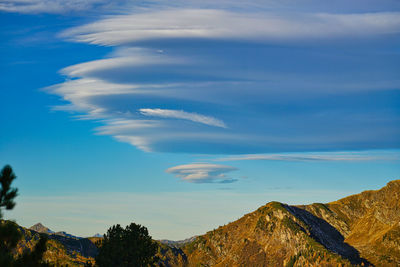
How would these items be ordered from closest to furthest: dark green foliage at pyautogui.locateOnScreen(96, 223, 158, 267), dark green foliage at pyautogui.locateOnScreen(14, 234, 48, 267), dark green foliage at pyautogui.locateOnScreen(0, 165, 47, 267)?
dark green foliage at pyautogui.locateOnScreen(0, 165, 47, 267)
dark green foliage at pyautogui.locateOnScreen(14, 234, 48, 267)
dark green foliage at pyautogui.locateOnScreen(96, 223, 158, 267)

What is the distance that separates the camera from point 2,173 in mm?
39312

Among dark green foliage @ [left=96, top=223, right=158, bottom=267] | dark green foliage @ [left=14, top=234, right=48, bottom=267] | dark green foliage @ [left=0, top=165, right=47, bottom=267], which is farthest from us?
dark green foliage @ [left=96, top=223, right=158, bottom=267]

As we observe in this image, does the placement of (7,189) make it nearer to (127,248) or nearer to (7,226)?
(7,226)

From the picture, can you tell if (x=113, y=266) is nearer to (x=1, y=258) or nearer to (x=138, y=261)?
(x=138, y=261)

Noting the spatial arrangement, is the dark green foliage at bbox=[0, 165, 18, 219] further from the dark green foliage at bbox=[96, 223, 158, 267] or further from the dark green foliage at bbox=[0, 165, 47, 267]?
the dark green foliage at bbox=[96, 223, 158, 267]

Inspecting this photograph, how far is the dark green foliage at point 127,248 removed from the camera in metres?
94.0

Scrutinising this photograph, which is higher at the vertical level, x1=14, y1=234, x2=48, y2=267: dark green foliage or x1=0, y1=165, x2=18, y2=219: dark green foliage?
x1=0, y1=165, x2=18, y2=219: dark green foliage

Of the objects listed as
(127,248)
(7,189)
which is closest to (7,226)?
(7,189)

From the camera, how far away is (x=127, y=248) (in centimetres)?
9831

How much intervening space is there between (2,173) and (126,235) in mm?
64124

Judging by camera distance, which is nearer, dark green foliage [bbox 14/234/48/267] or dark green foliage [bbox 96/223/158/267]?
dark green foliage [bbox 14/234/48/267]

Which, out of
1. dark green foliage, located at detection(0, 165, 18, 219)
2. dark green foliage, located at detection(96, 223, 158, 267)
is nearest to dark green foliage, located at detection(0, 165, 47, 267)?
dark green foliage, located at detection(0, 165, 18, 219)

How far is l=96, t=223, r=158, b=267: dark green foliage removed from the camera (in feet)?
308

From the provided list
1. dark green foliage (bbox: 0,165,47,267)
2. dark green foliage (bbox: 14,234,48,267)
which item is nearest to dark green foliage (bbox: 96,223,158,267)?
dark green foliage (bbox: 14,234,48,267)
